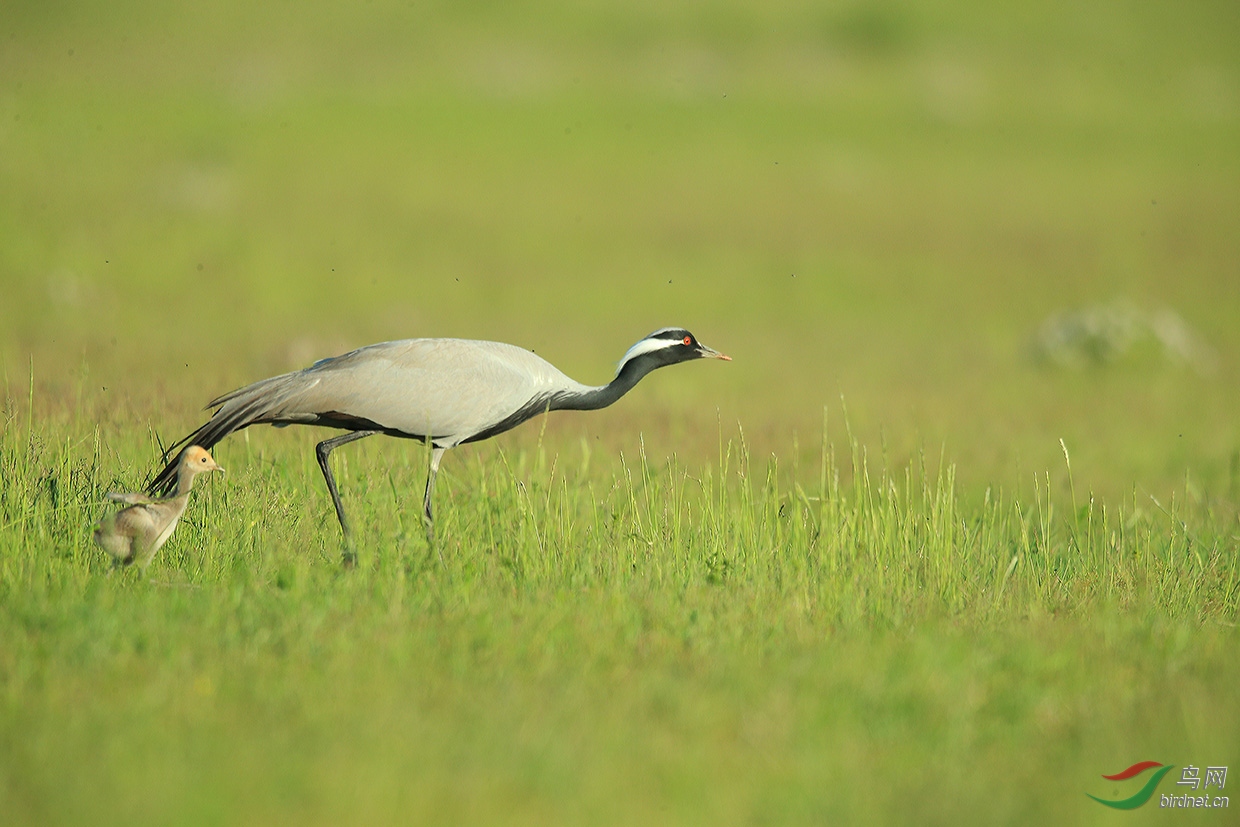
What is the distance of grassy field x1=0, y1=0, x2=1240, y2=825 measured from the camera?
4203mm

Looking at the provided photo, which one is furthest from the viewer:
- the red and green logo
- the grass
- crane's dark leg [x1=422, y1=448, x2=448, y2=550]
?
crane's dark leg [x1=422, y1=448, x2=448, y2=550]

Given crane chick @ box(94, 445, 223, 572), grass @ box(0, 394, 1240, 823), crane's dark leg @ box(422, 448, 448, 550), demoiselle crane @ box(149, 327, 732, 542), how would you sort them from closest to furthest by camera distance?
grass @ box(0, 394, 1240, 823), crane chick @ box(94, 445, 223, 572), crane's dark leg @ box(422, 448, 448, 550), demoiselle crane @ box(149, 327, 732, 542)

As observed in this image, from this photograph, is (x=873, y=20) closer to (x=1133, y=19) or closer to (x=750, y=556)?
(x=1133, y=19)

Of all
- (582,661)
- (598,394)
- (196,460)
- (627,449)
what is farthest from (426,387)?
(627,449)

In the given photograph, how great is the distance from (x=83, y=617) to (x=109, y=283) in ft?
48.7

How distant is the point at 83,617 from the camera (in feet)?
16.4

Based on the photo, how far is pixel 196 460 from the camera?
610 centimetres

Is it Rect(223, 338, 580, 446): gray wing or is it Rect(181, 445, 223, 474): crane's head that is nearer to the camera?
Rect(181, 445, 223, 474): crane's head

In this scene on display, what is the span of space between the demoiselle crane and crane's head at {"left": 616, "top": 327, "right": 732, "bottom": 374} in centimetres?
60

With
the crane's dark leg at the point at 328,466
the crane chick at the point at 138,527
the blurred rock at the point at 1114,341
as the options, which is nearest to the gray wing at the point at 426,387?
the crane's dark leg at the point at 328,466

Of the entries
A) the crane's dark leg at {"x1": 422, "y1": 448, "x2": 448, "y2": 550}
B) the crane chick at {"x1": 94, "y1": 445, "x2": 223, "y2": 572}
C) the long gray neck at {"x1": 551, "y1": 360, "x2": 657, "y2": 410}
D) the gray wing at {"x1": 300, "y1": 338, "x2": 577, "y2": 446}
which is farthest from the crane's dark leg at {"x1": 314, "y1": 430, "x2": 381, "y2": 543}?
the long gray neck at {"x1": 551, "y1": 360, "x2": 657, "y2": 410}

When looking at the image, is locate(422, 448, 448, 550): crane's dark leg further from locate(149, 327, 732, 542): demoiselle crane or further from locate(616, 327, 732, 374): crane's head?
locate(616, 327, 732, 374): crane's head

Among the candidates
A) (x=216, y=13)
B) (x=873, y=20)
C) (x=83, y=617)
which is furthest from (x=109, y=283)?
(x=873, y=20)

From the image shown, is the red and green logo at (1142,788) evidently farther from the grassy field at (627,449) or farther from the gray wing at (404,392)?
the gray wing at (404,392)
